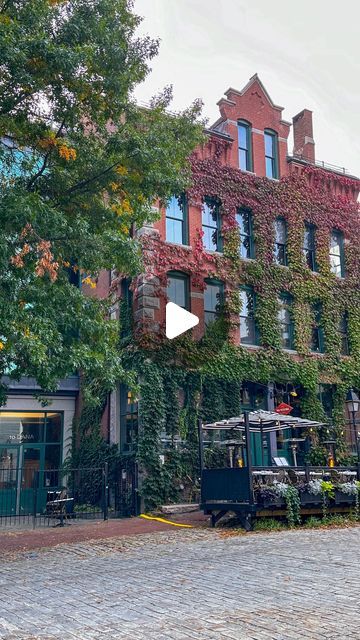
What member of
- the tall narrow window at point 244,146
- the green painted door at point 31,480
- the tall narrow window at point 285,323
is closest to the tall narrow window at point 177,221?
the tall narrow window at point 244,146

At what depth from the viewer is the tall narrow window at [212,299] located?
23.2m

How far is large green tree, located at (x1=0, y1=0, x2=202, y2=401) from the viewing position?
39.0ft

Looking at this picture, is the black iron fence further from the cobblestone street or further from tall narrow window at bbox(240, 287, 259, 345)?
tall narrow window at bbox(240, 287, 259, 345)

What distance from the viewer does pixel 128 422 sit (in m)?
21.7

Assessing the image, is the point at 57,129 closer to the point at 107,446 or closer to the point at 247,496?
the point at 247,496

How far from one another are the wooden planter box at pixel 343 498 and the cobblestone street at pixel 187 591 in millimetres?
3489

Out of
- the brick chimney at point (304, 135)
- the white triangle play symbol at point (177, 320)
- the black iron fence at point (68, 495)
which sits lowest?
the black iron fence at point (68, 495)

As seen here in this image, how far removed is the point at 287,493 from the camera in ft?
50.0

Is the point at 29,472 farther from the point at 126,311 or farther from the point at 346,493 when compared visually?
the point at 346,493

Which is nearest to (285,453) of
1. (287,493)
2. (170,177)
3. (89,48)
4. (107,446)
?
(107,446)

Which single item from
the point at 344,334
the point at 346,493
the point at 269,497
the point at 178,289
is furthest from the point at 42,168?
the point at 344,334

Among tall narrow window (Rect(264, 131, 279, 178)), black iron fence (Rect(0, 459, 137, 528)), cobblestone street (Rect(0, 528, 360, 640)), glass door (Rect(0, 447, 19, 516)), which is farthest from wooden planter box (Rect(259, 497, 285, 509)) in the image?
tall narrow window (Rect(264, 131, 279, 178))

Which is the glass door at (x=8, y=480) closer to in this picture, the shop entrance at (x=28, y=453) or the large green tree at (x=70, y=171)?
the shop entrance at (x=28, y=453)

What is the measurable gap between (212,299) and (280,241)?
15.8ft
